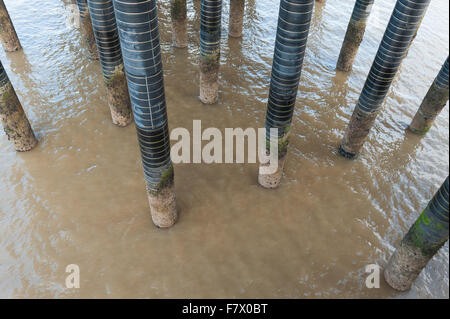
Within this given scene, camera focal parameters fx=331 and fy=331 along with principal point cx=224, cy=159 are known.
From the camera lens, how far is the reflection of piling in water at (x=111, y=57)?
7463 millimetres

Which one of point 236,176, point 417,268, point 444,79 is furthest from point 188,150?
point 444,79

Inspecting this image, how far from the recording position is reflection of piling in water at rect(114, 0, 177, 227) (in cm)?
446

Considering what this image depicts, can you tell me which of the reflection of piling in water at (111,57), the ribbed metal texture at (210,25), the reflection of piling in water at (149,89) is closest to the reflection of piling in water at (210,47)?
the ribbed metal texture at (210,25)

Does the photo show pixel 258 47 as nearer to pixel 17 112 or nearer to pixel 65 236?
pixel 17 112

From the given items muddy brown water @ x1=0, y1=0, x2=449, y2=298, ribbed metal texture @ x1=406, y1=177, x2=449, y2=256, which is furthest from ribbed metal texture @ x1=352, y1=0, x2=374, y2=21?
ribbed metal texture @ x1=406, y1=177, x2=449, y2=256

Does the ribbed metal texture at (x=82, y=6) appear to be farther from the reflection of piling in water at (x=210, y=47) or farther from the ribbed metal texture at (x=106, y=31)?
→ the reflection of piling in water at (x=210, y=47)

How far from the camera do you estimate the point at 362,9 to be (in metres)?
9.97

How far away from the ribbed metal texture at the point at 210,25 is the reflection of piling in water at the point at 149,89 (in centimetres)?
386

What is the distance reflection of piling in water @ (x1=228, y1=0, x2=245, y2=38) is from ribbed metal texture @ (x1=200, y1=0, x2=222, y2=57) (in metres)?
4.07

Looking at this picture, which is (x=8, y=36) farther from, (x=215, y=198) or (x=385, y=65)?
(x=385, y=65)

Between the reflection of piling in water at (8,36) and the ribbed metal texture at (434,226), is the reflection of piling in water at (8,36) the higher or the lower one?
the lower one

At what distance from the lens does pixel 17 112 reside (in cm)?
790
